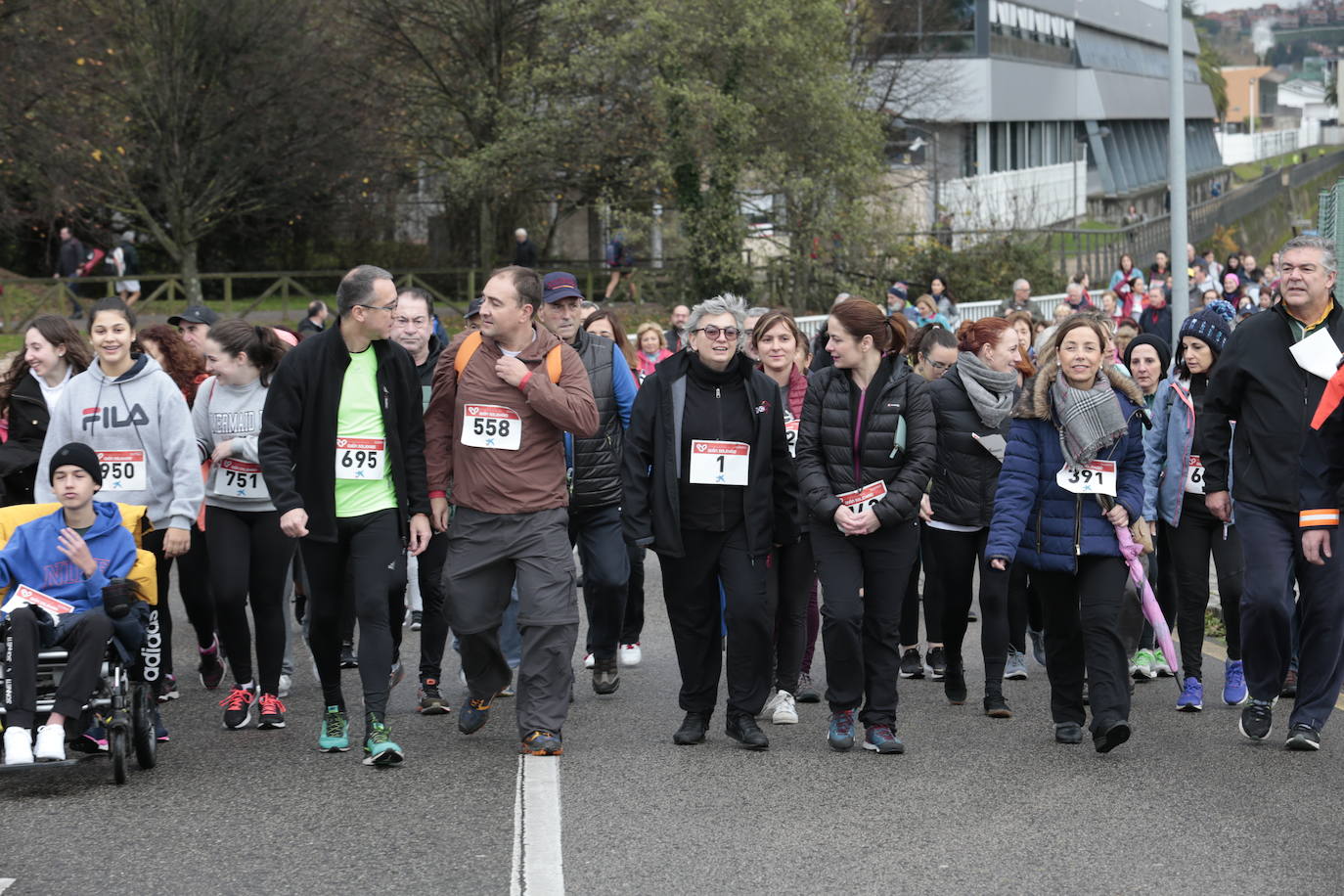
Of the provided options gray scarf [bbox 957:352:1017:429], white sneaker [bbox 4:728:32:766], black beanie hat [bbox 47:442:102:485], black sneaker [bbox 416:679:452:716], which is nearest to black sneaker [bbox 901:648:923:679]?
gray scarf [bbox 957:352:1017:429]

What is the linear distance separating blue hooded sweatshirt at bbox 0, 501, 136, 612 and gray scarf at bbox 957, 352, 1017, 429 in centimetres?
405

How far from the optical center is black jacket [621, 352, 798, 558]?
759 cm

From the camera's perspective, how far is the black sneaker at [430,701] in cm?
852

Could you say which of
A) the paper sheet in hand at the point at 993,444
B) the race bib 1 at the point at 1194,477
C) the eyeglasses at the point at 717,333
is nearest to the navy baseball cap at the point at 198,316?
the eyeglasses at the point at 717,333

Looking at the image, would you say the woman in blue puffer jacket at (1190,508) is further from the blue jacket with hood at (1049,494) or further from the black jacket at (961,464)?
the blue jacket with hood at (1049,494)

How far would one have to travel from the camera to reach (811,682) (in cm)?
928

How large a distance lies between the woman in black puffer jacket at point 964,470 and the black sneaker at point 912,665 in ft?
2.26

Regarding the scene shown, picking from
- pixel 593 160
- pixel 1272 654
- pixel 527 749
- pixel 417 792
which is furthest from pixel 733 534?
pixel 593 160

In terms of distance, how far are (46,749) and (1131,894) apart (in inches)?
160

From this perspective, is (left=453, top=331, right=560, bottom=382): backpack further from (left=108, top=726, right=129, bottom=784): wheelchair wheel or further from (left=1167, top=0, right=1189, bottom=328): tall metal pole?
(left=1167, top=0, right=1189, bottom=328): tall metal pole

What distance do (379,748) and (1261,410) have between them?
13.1 ft

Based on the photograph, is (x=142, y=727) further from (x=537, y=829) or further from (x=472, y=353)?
(x=472, y=353)

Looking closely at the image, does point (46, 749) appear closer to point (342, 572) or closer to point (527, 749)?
point (342, 572)

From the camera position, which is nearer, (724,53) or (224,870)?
(224,870)
